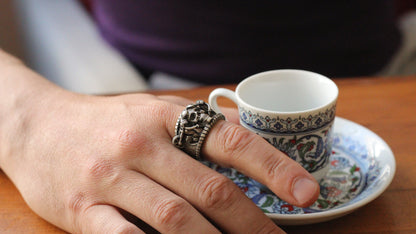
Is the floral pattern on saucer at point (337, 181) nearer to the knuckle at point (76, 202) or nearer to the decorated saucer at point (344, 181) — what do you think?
the decorated saucer at point (344, 181)

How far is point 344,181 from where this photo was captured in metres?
0.67

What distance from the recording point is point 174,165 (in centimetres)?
56

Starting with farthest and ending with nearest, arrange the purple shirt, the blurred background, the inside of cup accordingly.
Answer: the blurred background → the purple shirt → the inside of cup

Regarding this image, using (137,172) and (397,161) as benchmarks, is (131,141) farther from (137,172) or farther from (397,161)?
(397,161)

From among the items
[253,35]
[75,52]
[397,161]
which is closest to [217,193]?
[397,161]

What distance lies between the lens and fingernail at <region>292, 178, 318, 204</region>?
520 mm

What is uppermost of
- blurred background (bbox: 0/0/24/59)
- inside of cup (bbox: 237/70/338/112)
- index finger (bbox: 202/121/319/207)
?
inside of cup (bbox: 237/70/338/112)

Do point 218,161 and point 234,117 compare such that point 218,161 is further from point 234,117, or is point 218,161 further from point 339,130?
point 339,130

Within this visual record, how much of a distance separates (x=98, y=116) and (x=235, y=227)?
9.6 inches

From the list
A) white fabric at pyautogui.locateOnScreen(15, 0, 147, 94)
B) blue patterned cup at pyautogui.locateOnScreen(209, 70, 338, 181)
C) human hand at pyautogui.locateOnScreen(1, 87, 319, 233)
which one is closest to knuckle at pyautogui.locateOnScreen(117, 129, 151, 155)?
human hand at pyautogui.locateOnScreen(1, 87, 319, 233)

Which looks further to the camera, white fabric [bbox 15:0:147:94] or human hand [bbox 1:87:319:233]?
white fabric [bbox 15:0:147:94]

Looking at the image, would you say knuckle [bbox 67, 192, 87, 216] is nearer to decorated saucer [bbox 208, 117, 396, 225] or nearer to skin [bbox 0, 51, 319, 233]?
skin [bbox 0, 51, 319, 233]

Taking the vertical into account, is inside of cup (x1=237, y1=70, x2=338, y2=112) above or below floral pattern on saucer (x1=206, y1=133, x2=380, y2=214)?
above

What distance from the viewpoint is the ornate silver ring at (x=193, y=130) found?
1.90 ft
